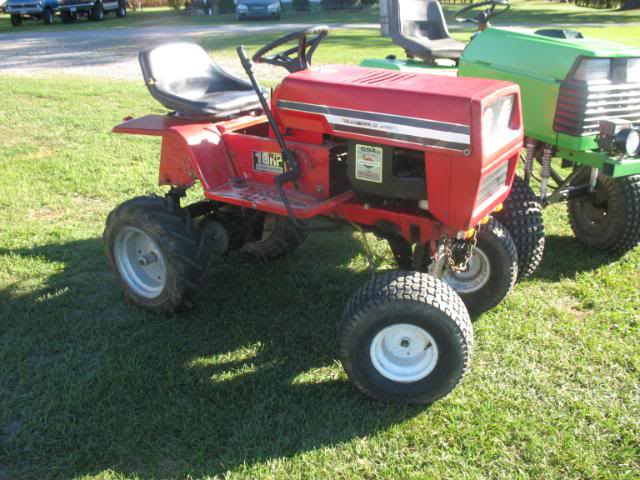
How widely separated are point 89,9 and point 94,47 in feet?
28.3

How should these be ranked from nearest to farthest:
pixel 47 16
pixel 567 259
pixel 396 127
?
pixel 396 127 → pixel 567 259 → pixel 47 16

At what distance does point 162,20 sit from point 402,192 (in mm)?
20674

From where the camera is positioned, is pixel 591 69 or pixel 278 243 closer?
pixel 591 69

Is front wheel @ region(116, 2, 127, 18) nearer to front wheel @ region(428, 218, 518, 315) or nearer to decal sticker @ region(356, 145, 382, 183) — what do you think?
front wheel @ region(428, 218, 518, 315)

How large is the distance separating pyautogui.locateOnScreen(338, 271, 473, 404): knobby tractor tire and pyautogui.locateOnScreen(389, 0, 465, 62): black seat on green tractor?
2.69 m

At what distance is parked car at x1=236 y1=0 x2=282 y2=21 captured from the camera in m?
19.9

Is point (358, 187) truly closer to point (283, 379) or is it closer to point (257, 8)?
point (283, 379)

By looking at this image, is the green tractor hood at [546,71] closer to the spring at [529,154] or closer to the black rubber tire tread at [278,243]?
the spring at [529,154]

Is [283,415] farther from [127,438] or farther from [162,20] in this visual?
[162,20]

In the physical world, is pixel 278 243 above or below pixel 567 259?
above

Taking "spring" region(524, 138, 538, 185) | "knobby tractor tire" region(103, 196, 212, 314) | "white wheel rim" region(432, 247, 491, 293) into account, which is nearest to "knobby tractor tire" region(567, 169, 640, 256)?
"spring" region(524, 138, 538, 185)

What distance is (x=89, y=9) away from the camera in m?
21.6

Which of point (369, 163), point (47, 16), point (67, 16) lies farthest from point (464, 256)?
point (67, 16)

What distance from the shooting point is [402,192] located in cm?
271
